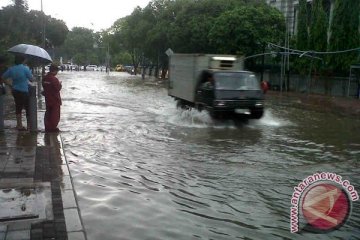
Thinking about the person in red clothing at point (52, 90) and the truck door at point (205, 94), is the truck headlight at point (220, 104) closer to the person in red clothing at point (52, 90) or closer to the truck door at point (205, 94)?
the truck door at point (205, 94)

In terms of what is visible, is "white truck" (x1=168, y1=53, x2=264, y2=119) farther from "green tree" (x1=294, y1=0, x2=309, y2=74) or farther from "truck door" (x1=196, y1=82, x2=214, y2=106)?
"green tree" (x1=294, y1=0, x2=309, y2=74)

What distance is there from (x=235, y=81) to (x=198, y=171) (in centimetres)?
838

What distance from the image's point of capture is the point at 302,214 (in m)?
5.98

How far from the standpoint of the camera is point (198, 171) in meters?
8.99

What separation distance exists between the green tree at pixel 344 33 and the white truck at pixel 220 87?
16589 mm

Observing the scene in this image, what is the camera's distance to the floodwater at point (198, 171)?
19.9 ft

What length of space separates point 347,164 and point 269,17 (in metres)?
32.2

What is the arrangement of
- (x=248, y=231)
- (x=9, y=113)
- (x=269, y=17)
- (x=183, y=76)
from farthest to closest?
1. (x=269, y=17)
2. (x=183, y=76)
3. (x=9, y=113)
4. (x=248, y=231)

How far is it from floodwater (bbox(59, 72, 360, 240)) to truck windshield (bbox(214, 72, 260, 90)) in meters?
1.21

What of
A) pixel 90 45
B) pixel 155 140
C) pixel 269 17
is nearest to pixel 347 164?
pixel 155 140

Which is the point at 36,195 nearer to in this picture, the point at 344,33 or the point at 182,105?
the point at 182,105

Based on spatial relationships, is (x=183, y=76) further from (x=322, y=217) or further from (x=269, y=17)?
(x=269, y=17)

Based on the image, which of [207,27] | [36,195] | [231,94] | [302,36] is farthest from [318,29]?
[36,195]

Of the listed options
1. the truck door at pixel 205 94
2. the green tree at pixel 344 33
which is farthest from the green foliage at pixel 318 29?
the truck door at pixel 205 94
